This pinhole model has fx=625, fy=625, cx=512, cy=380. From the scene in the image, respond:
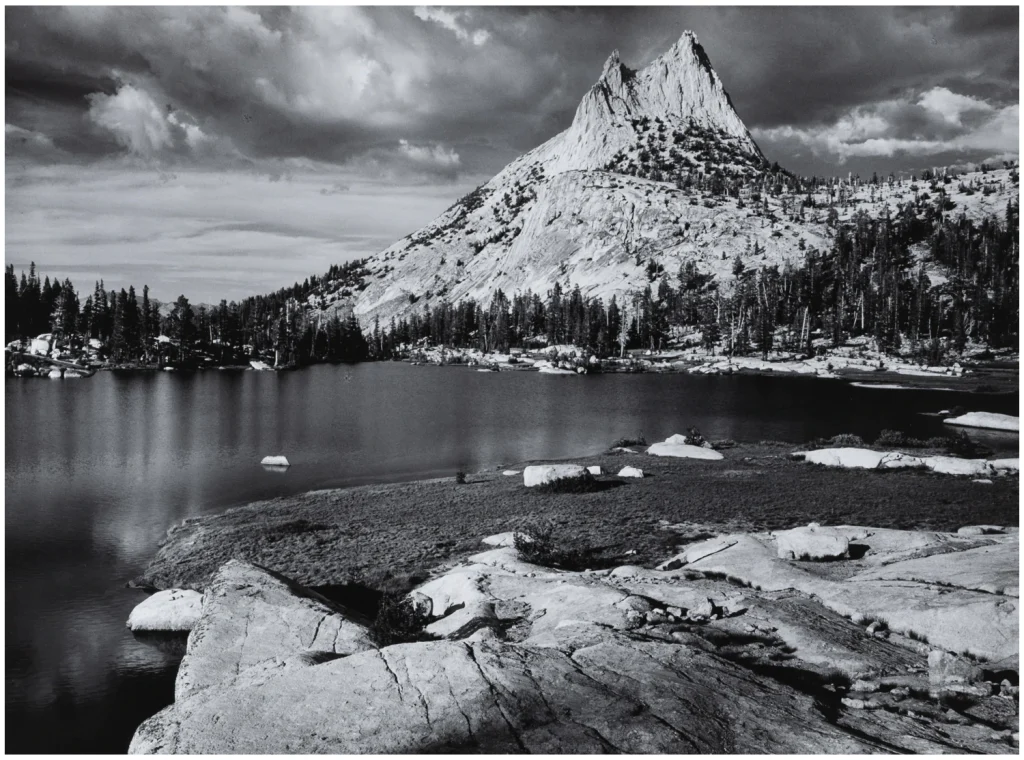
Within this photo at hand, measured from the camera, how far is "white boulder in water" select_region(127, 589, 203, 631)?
19.0 meters

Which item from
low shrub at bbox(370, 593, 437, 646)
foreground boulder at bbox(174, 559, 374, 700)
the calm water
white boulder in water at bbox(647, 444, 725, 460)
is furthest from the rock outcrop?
foreground boulder at bbox(174, 559, 374, 700)

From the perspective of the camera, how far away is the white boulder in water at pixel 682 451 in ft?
139

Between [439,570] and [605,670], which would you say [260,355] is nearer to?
[439,570]

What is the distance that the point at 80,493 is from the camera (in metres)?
34.5

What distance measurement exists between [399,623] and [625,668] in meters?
7.12

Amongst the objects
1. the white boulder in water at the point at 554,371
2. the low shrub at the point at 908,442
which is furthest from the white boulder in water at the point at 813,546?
the white boulder in water at the point at 554,371

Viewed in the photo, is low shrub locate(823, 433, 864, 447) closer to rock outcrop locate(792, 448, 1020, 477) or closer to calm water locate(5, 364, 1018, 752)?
rock outcrop locate(792, 448, 1020, 477)

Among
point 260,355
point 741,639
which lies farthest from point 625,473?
point 260,355

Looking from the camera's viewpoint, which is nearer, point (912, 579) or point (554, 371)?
point (912, 579)

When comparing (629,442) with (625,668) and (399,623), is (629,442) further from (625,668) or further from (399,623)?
(625,668)

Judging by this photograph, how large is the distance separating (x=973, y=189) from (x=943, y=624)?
240 meters

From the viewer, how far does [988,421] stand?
58.3m

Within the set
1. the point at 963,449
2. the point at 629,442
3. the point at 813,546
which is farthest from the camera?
the point at 629,442

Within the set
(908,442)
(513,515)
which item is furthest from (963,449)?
(513,515)
